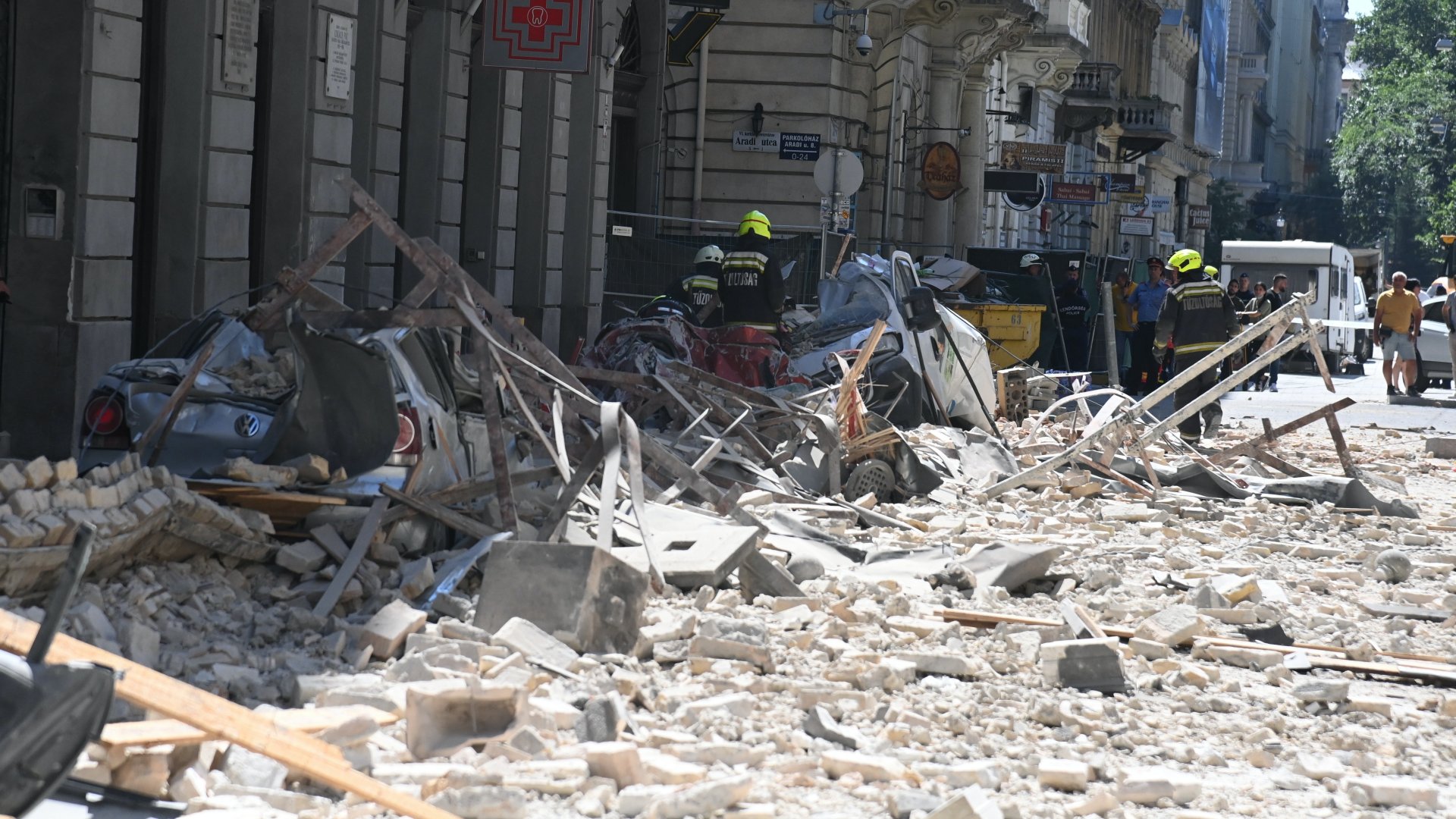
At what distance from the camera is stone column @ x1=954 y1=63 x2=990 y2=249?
3556 centimetres

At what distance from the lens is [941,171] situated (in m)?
33.1

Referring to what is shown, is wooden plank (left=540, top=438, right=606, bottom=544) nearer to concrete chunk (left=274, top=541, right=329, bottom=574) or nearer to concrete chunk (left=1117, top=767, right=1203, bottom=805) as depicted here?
concrete chunk (left=274, top=541, right=329, bottom=574)

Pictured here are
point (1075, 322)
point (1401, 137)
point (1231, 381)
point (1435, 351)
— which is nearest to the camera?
point (1231, 381)

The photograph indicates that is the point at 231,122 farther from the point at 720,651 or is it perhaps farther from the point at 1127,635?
the point at 1127,635

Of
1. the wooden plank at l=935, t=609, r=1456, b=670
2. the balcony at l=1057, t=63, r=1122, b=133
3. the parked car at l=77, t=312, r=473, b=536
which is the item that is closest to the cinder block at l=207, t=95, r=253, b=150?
the parked car at l=77, t=312, r=473, b=536

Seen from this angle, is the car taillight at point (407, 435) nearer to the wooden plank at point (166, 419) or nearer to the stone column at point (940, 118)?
the wooden plank at point (166, 419)

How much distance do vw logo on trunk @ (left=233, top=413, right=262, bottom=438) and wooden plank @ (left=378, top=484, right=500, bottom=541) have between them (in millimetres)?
678

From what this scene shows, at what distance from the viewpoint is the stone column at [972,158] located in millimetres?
35562

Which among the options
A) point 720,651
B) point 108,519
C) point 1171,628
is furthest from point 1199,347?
point 108,519

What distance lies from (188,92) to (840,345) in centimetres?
532

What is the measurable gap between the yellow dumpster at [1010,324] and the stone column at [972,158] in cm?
1268

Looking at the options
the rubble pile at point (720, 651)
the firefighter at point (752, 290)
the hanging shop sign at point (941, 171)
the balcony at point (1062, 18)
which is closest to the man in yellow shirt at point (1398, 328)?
the hanging shop sign at point (941, 171)

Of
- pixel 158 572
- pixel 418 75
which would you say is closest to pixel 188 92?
pixel 418 75

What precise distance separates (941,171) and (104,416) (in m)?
26.4
